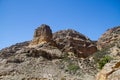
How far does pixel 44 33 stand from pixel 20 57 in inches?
724

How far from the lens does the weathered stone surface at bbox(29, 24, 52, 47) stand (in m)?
69.8

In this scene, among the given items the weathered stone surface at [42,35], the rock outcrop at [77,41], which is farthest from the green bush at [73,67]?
the rock outcrop at [77,41]

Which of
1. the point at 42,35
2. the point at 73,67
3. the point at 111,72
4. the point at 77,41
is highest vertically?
the point at 77,41

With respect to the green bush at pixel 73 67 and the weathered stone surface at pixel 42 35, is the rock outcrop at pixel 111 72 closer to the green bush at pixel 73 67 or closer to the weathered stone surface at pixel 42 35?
the green bush at pixel 73 67

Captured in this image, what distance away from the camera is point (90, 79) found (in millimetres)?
44594

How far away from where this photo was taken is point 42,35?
71500mm

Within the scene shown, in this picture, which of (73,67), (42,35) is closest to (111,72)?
(73,67)

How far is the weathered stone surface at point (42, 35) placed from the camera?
69806mm

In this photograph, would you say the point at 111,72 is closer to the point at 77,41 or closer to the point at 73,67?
the point at 73,67

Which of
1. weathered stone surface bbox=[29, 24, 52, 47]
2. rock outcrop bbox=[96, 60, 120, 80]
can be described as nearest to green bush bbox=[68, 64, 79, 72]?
weathered stone surface bbox=[29, 24, 52, 47]

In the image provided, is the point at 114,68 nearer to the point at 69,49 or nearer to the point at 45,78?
the point at 45,78

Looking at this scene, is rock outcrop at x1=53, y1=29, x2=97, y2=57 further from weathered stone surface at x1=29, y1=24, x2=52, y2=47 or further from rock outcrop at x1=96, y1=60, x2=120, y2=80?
rock outcrop at x1=96, y1=60, x2=120, y2=80

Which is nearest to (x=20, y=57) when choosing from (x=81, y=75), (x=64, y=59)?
(x=64, y=59)

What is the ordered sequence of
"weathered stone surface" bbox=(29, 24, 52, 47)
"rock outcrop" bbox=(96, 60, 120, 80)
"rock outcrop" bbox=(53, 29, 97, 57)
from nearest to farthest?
"rock outcrop" bbox=(96, 60, 120, 80)
"weathered stone surface" bbox=(29, 24, 52, 47)
"rock outcrop" bbox=(53, 29, 97, 57)
